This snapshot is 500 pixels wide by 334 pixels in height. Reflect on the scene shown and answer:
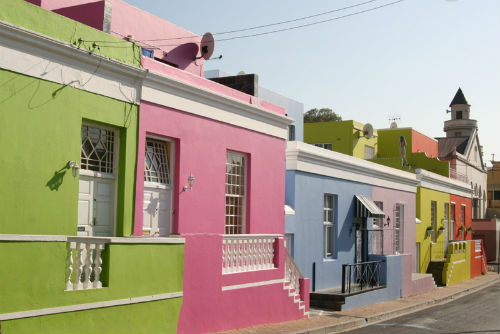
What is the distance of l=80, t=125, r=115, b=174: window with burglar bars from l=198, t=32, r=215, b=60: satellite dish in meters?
5.52

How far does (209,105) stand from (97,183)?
10.3 ft

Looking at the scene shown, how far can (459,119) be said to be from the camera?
213 ft

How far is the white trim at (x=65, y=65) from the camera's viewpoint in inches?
334

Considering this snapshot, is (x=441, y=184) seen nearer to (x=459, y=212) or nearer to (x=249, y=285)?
(x=459, y=212)

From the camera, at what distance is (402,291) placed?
21656 mm

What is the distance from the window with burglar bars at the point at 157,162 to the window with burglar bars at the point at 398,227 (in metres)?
15.0

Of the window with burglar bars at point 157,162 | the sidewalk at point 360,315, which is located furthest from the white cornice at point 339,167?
the window with burglar bars at point 157,162

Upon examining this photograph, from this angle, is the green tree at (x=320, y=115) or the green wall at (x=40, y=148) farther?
the green tree at (x=320, y=115)

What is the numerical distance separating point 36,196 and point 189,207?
12.0 feet

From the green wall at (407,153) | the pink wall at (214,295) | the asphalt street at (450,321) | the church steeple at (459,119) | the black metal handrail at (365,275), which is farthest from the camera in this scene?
the church steeple at (459,119)

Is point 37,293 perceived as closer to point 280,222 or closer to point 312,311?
point 280,222

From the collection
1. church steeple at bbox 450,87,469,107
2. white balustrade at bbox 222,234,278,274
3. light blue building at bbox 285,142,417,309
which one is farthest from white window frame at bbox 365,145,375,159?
church steeple at bbox 450,87,469,107

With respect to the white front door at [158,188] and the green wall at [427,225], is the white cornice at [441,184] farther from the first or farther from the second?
the white front door at [158,188]

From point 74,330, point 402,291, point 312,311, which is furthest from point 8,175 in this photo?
point 402,291
